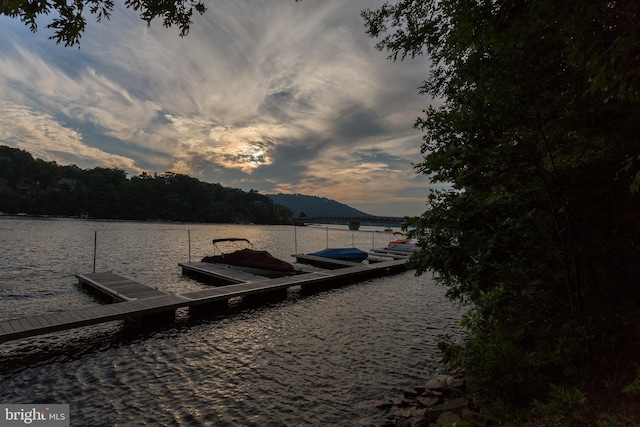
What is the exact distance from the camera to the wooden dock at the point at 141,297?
10742 millimetres

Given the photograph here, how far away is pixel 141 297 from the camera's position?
49.8ft

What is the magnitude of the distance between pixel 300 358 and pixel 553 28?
10.8m

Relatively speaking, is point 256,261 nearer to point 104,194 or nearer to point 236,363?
point 236,363

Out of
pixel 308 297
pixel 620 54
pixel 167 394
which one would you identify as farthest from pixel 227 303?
pixel 620 54

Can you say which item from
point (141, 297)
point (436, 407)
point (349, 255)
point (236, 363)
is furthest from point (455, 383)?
point (349, 255)

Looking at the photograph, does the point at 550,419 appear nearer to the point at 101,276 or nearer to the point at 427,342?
the point at 427,342

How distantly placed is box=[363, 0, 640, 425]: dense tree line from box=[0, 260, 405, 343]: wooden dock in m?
11.6

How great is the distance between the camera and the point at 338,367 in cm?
998

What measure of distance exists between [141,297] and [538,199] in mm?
16487

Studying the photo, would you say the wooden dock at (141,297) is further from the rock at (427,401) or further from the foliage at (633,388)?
the foliage at (633,388)

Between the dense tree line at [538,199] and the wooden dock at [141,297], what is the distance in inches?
456

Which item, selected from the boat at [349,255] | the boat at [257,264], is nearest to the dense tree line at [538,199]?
the boat at [257,264]

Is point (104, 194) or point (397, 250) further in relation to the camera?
point (104, 194)

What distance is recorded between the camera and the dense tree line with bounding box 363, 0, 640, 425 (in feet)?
18.3
